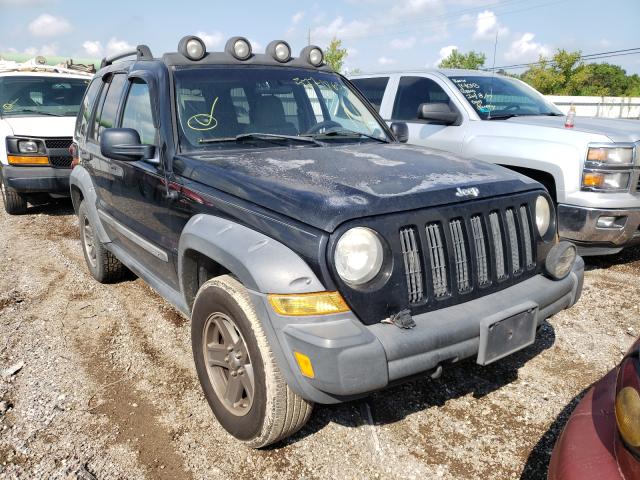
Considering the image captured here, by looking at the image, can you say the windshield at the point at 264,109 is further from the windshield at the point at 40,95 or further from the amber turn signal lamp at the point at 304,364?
the windshield at the point at 40,95

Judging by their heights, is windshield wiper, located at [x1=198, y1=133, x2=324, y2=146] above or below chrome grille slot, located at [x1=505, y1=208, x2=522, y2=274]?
above

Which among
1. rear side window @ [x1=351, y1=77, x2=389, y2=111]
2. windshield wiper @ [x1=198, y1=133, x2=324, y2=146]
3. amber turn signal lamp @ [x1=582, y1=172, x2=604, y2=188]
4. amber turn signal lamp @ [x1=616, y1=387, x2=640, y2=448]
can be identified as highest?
rear side window @ [x1=351, y1=77, x2=389, y2=111]

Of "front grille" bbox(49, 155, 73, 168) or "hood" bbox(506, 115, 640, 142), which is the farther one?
"front grille" bbox(49, 155, 73, 168)

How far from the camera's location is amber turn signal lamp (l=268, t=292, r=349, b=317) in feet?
6.75

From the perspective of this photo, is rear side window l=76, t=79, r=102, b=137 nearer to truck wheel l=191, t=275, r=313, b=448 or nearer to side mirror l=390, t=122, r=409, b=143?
side mirror l=390, t=122, r=409, b=143

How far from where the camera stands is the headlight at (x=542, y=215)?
2.80 metres

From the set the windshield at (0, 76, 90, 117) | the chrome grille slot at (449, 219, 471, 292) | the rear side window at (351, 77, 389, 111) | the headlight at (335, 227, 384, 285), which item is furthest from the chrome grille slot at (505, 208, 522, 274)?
the windshield at (0, 76, 90, 117)

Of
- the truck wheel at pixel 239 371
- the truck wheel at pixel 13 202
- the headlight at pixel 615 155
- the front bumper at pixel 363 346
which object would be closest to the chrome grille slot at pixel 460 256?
the front bumper at pixel 363 346

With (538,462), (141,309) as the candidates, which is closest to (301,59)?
(141,309)

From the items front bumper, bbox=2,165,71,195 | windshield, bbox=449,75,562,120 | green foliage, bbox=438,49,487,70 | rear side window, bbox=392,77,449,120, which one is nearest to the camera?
windshield, bbox=449,75,562,120

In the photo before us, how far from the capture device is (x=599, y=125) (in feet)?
15.8

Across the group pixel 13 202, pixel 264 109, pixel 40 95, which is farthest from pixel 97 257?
pixel 40 95

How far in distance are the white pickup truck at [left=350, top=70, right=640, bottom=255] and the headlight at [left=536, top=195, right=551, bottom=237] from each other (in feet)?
4.75

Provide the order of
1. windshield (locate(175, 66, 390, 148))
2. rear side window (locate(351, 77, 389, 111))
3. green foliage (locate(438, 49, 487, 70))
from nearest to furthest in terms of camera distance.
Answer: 1. windshield (locate(175, 66, 390, 148))
2. rear side window (locate(351, 77, 389, 111))
3. green foliage (locate(438, 49, 487, 70))
